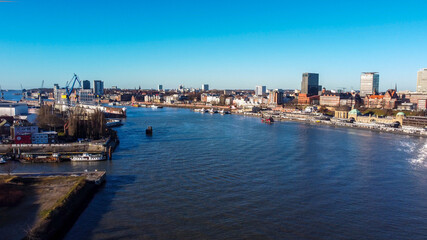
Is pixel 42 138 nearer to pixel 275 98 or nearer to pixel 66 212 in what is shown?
pixel 66 212

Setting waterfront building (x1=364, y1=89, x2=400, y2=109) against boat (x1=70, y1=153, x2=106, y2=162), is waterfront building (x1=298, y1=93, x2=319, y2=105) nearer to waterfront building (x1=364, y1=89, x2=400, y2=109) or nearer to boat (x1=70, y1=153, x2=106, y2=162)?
waterfront building (x1=364, y1=89, x2=400, y2=109)

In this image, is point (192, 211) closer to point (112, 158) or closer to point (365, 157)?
point (112, 158)

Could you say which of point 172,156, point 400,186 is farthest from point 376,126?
point 172,156

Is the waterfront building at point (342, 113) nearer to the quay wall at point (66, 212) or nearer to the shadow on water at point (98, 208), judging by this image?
the shadow on water at point (98, 208)

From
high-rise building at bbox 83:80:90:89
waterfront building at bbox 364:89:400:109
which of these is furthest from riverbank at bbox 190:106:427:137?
high-rise building at bbox 83:80:90:89

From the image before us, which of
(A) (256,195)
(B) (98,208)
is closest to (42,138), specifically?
(B) (98,208)
